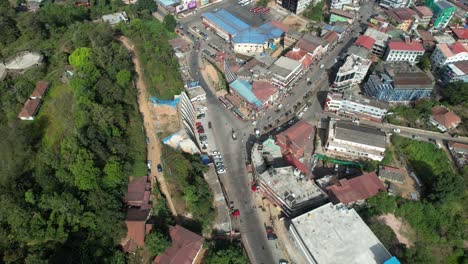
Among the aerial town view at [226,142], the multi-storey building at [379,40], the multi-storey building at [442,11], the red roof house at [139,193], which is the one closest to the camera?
the aerial town view at [226,142]

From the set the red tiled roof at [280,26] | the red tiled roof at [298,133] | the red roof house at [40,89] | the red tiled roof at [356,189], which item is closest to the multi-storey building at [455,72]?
the red tiled roof at [356,189]

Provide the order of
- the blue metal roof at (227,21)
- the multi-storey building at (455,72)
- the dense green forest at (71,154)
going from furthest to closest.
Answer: the blue metal roof at (227,21) → the multi-storey building at (455,72) → the dense green forest at (71,154)

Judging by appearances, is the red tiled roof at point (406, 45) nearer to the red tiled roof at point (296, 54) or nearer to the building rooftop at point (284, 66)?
the red tiled roof at point (296, 54)

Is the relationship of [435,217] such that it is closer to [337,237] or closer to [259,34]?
[337,237]

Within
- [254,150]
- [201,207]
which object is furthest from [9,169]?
[254,150]

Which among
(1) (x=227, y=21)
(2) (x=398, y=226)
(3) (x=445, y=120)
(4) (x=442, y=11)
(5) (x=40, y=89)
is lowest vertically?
(2) (x=398, y=226)

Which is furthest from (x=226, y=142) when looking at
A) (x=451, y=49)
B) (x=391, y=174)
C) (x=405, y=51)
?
(x=451, y=49)

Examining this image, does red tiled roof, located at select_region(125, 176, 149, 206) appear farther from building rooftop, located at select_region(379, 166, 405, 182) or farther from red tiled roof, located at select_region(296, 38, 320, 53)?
red tiled roof, located at select_region(296, 38, 320, 53)

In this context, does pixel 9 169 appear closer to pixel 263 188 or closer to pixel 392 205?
pixel 263 188
